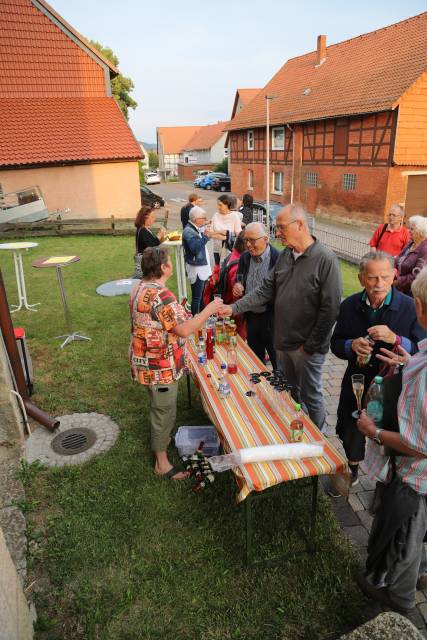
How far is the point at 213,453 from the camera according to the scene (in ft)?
14.2

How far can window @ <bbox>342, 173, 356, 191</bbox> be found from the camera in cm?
2184

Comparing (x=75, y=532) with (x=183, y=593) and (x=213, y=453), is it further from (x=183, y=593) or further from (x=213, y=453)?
(x=213, y=453)

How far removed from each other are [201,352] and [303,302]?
123cm

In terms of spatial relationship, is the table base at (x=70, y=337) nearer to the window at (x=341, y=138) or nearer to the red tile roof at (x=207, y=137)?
the window at (x=341, y=138)

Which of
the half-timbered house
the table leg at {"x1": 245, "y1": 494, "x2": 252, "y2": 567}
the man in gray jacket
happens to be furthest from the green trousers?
the half-timbered house

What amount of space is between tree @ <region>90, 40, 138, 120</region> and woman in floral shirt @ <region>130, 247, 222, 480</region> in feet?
120

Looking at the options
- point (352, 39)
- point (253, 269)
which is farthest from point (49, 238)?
point (352, 39)

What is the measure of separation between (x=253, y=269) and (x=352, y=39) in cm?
2666

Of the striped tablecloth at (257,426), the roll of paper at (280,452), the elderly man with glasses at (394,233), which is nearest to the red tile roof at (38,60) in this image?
the elderly man with glasses at (394,233)

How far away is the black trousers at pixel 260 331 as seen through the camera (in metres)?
5.02

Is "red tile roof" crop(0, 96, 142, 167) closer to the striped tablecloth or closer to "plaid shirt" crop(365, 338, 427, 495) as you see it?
the striped tablecloth

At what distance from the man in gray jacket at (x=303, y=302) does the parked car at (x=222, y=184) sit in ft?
121

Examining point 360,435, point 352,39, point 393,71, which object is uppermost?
point 352,39

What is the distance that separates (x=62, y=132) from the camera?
1834cm
